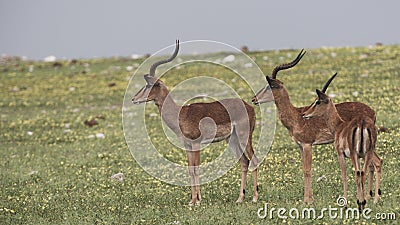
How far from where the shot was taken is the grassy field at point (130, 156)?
15.7 meters

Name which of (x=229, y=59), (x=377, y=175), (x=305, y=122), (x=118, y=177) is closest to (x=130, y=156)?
(x=118, y=177)

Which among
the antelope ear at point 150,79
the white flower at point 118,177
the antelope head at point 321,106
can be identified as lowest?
the white flower at point 118,177

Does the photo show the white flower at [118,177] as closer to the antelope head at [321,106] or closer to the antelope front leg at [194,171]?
the antelope front leg at [194,171]

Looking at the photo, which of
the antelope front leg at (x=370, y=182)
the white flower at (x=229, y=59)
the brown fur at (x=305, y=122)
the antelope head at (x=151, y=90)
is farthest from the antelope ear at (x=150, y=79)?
the white flower at (x=229, y=59)

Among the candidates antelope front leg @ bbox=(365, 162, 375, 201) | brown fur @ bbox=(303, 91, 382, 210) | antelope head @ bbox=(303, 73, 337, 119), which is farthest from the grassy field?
antelope head @ bbox=(303, 73, 337, 119)

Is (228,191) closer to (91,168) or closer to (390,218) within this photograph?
(390,218)

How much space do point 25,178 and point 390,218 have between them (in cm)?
1294

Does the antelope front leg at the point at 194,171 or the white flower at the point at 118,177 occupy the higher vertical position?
the antelope front leg at the point at 194,171

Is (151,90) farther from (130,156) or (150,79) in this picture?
(130,156)

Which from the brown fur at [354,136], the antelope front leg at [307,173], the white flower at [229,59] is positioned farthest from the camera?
the white flower at [229,59]

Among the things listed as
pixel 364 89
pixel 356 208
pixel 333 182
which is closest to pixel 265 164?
pixel 333 182

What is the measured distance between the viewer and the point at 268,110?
1185 inches

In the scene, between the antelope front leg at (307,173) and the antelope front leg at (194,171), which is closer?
the antelope front leg at (307,173)

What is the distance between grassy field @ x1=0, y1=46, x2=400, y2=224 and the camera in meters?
15.7
